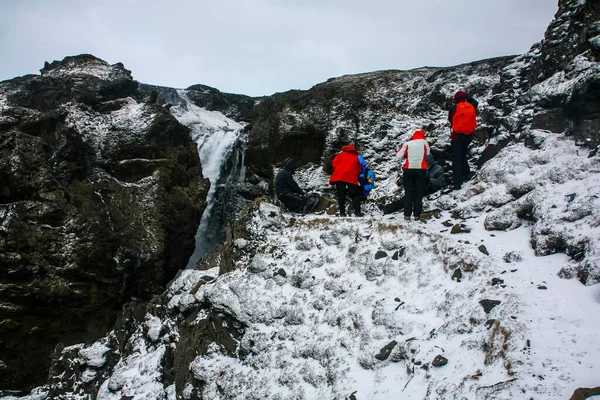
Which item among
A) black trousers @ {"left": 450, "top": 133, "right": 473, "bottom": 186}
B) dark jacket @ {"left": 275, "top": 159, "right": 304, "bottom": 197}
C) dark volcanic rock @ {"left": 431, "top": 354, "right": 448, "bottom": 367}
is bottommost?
dark volcanic rock @ {"left": 431, "top": 354, "right": 448, "bottom": 367}

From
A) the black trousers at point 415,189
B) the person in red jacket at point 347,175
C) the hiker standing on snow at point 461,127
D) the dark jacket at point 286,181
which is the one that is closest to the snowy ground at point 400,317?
the black trousers at point 415,189

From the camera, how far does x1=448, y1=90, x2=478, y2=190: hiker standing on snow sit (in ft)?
41.4

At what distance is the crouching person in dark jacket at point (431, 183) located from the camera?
13.0 metres

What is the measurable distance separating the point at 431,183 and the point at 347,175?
2929 mm

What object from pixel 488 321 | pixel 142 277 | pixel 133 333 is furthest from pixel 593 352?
pixel 142 277

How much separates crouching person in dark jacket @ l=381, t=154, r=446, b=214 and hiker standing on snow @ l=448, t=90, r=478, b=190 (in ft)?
1.50

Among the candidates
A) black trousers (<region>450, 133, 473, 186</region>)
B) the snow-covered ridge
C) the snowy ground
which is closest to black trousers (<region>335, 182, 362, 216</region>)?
the snowy ground

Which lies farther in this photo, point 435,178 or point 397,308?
point 435,178

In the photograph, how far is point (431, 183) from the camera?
1330 cm

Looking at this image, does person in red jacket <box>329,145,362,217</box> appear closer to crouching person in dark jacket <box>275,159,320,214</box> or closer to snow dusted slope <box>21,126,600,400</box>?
snow dusted slope <box>21,126,600,400</box>

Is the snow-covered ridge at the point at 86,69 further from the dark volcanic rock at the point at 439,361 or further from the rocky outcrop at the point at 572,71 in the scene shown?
the dark volcanic rock at the point at 439,361

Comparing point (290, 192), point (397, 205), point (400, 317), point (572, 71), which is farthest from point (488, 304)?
point (572, 71)

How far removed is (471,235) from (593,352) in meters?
4.58

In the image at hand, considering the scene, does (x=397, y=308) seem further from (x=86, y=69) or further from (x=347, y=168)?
(x=86, y=69)
